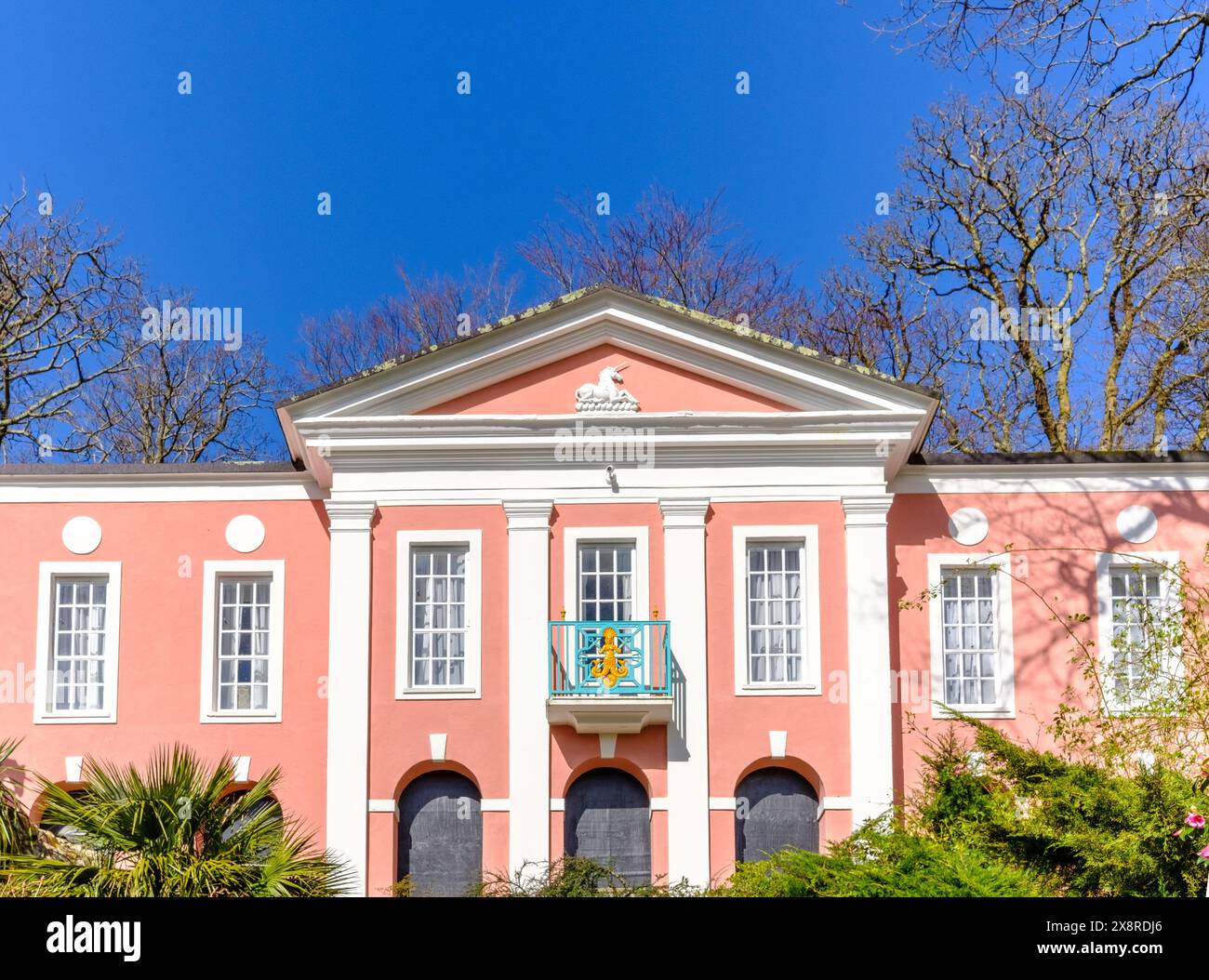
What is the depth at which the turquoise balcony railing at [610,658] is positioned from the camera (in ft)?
66.7

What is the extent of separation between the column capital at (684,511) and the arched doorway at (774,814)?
343 centimetres

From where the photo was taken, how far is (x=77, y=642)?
21875 mm

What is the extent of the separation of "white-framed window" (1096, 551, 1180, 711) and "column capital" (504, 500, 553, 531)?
7555mm

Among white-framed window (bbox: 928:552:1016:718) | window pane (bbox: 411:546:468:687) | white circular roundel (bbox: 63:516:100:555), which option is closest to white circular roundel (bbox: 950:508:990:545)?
white-framed window (bbox: 928:552:1016:718)

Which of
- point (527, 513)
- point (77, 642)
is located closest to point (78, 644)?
point (77, 642)

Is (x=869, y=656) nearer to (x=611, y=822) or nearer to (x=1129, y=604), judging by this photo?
(x=1129, y=604)

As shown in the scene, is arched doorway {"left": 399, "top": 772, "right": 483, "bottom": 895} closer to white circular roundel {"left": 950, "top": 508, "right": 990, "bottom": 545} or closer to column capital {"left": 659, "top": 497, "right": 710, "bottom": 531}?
column capital {"left": 659, "top": 497, "right": 710, "bottom": 531}

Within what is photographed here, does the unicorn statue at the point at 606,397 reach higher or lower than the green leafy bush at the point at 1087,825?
higher

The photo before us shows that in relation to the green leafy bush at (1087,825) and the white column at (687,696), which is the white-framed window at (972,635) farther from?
the white column at (687,696)

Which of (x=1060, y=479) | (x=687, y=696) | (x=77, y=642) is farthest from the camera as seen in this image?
(x=1060, y=479)

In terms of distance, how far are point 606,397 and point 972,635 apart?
19.6ft

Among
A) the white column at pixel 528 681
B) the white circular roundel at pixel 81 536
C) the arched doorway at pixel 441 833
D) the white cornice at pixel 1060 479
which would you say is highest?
the white cornice at pixel 1060 479

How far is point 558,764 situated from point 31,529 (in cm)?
808

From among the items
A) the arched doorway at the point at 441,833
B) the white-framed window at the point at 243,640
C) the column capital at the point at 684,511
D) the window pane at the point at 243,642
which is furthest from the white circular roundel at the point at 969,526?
the window pane at the point at 243,642
